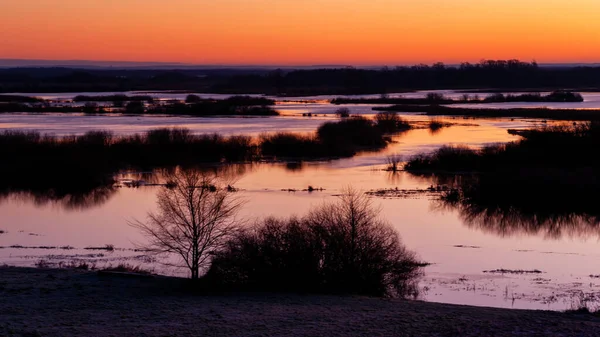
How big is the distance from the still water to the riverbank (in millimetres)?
2466

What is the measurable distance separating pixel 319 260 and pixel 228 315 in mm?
3179

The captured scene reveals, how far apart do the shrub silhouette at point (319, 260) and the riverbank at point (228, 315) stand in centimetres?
67

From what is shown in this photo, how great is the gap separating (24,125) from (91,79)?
101 meters

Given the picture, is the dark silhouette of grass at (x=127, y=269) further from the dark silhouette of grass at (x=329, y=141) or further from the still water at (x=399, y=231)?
the dark silhouette of grass at (x=329, y=141)

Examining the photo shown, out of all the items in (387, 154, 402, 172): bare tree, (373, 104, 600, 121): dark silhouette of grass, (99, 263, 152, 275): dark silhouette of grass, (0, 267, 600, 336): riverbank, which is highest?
(373, 104, 600, 121): dark silhouette of grass

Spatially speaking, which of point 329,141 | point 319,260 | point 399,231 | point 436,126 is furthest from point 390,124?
point 319,260

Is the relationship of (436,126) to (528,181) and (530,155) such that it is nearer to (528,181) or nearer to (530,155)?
(530,155)

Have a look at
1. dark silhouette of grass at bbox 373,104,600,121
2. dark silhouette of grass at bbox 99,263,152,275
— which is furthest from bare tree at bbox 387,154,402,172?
dark silhouette of grass at bbox 373,104,600,121

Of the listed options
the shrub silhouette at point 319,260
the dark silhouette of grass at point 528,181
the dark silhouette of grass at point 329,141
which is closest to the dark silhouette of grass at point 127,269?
the shrub silhouette at point 319,260

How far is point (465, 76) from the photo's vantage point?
126 meters

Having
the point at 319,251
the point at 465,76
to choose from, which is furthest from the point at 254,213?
the point at 465,76

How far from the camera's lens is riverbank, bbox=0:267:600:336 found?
10.6 m

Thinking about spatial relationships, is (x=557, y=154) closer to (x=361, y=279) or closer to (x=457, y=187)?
(x=457, y=187)

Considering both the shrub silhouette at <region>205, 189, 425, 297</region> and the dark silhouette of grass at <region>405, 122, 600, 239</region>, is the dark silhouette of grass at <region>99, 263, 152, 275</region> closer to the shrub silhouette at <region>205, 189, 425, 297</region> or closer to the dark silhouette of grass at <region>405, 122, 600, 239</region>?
the shrub silhouette at <region>205, 189, 425, 297</region>
